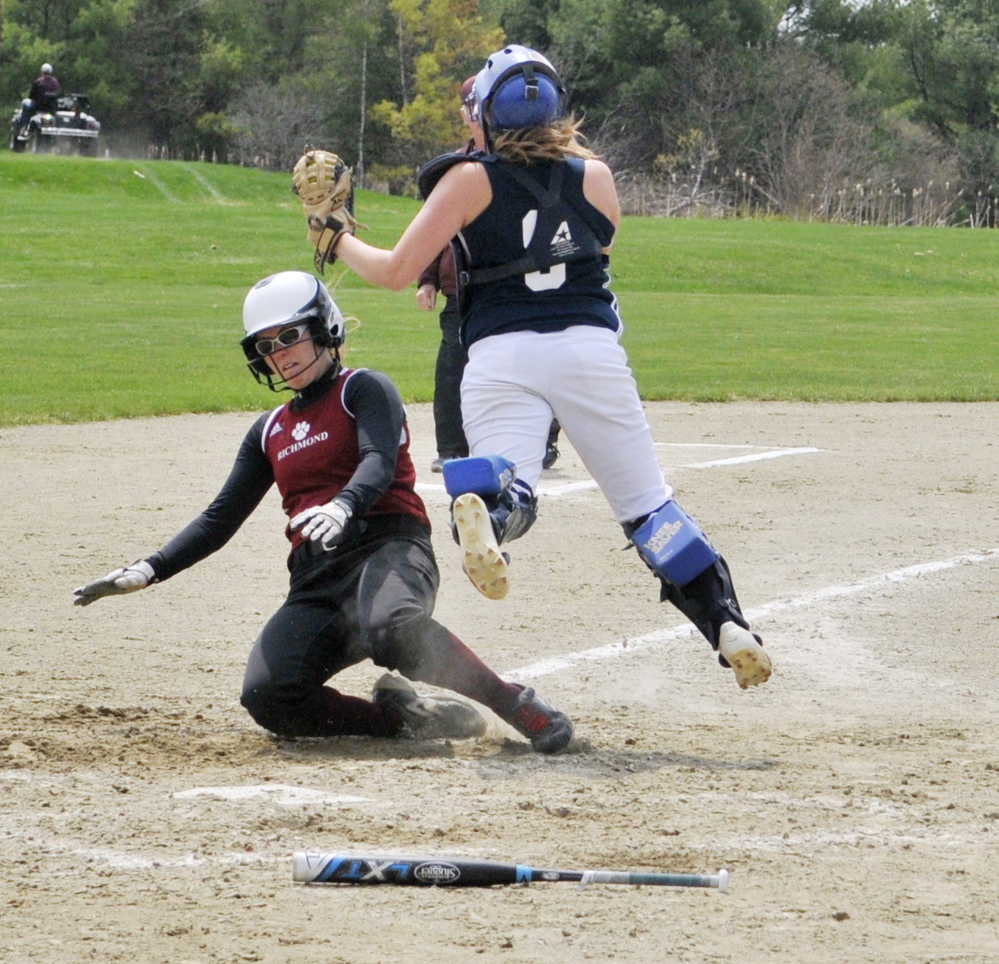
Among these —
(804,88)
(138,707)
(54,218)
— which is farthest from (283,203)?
(138,707)

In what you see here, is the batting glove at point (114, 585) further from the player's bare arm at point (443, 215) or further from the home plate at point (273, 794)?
the player's bare arm at point (443, 215)

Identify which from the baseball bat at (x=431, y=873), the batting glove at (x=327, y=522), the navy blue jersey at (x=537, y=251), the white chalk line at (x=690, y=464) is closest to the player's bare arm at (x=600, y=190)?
the navy blue jersey at (x=537, y=251)

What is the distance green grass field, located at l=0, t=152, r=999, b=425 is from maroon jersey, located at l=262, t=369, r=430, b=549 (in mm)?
2449

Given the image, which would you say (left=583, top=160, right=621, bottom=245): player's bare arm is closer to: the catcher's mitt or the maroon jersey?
the catcher's mitt

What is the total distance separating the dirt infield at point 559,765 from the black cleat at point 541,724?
73mm

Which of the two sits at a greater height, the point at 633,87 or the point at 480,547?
the point at 633,87

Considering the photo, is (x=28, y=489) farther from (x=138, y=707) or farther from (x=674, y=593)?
(x=674, y=593)

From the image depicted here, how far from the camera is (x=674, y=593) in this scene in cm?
448

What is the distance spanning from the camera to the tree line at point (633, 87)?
4906 centimetres

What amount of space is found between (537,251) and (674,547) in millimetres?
929

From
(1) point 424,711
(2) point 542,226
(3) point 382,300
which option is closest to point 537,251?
(2) point 542,226

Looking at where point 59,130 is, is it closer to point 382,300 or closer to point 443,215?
point 382,300

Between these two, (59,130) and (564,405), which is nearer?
(564,405)

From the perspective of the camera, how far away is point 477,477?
4.16 m
